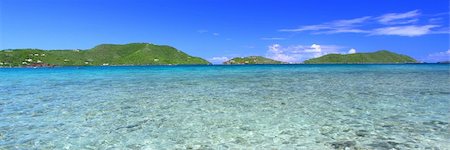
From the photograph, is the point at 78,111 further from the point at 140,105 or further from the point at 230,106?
the point at 230,106

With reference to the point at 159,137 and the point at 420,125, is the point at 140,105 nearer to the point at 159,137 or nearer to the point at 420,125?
the point at 159,137

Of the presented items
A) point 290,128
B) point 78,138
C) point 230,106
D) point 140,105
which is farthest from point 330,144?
point 140,105

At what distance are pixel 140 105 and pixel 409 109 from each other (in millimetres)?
13329

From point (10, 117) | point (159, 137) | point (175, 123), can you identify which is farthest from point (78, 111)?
point (159, 137)

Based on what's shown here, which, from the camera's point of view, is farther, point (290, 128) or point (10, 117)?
point (10, 117)

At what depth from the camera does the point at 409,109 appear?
17734mm

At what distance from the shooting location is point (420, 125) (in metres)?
13.8

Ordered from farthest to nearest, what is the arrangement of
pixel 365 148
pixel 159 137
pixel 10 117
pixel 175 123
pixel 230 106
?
pixel 230 106 → pixel 10 117 → pixel 175 123 → pixel 159 137 → pixel 365 148

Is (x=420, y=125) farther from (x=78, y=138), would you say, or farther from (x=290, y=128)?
(x=78, y=138)

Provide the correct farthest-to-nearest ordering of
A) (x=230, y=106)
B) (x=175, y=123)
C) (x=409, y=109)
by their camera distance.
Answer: (x=230, y=106)
(x=409, y=109)
(x=175, y=123)

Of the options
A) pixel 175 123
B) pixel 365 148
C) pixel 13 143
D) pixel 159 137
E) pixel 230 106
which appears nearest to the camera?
pixel 365 148

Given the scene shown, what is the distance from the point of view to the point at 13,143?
38.3ft

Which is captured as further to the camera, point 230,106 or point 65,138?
point 230,106

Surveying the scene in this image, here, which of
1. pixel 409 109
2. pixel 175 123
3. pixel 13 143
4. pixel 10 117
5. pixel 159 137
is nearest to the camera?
pixel 13 143
